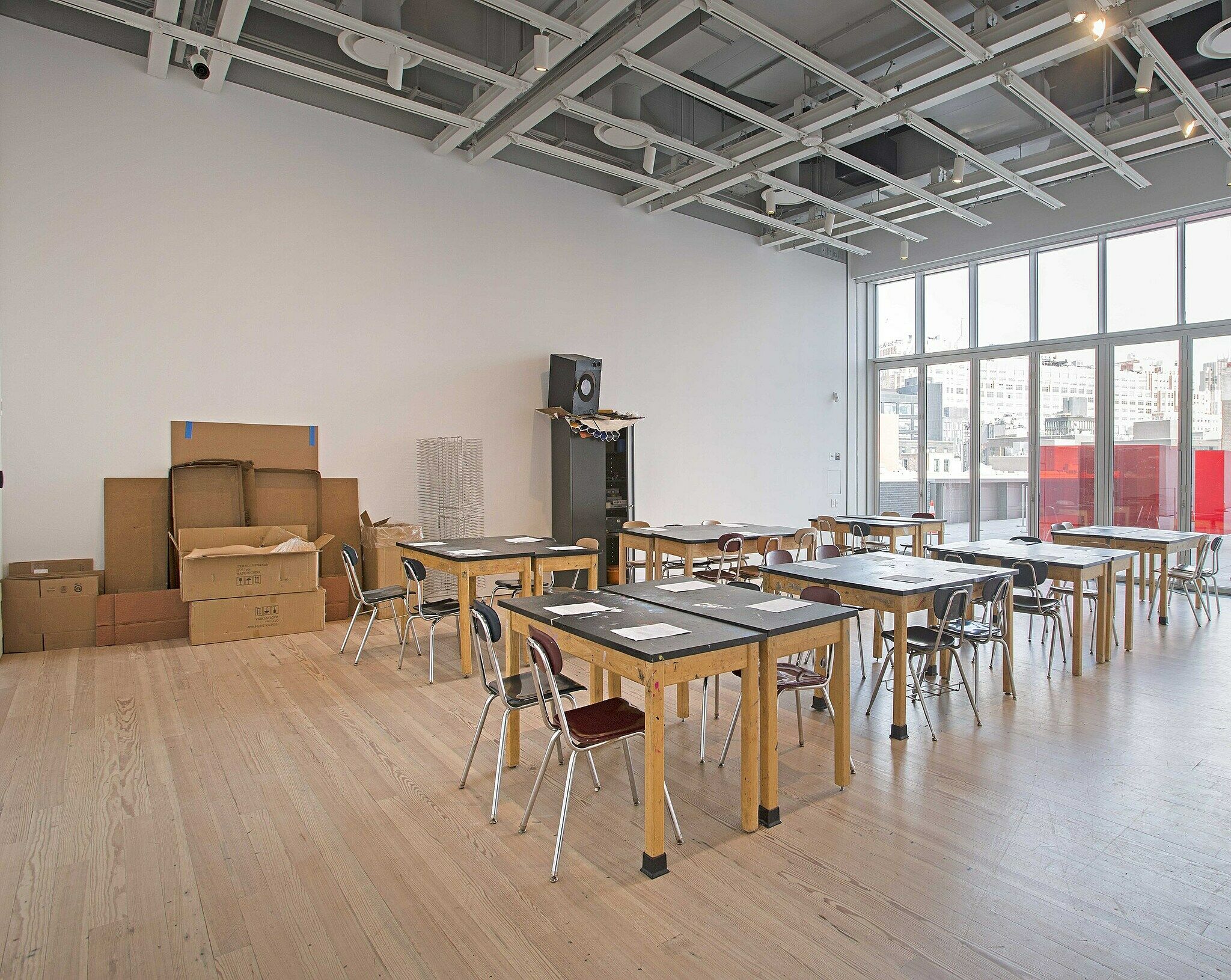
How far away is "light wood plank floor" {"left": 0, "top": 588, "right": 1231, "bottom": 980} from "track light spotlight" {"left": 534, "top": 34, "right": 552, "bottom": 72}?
446 cm

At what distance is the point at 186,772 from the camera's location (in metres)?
3.55

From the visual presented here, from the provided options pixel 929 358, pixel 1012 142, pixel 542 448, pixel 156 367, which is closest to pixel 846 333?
pixel 929 358

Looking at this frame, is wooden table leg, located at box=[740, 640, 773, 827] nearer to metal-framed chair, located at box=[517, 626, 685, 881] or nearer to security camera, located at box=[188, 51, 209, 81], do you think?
metal-framed chair, located at box=[517, 626, 685, 881]

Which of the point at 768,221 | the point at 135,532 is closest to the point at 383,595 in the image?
the point at 135,532

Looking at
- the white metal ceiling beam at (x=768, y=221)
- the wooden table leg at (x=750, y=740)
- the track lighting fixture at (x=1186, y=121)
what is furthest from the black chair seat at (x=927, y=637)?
the white metal ceiling beam at (x=768, y=221)

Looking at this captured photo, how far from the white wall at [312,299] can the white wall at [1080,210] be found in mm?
2740

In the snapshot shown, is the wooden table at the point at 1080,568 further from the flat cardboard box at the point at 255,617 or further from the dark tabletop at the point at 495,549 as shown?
the flat cardboard box at the point at 255,617

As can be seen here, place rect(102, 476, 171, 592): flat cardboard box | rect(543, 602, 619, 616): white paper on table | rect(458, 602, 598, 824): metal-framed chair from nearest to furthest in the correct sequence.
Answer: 1. rect(458, 602, 598, 824): metal-framed chair
2. rect(543, 602, 619, 616): white paper on table
3. rect(102, 476, 171, 592): flat cardboard box

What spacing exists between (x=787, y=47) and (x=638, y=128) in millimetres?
1697

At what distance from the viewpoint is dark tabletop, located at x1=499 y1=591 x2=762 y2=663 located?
9.15 ft

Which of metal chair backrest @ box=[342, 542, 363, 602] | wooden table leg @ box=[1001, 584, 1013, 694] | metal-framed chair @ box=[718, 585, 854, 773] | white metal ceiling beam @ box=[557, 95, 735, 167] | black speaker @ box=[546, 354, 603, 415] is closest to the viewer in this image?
metal-framed chair @ box=[718, 585, 854, 773]

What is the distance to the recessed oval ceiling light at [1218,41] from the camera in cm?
504

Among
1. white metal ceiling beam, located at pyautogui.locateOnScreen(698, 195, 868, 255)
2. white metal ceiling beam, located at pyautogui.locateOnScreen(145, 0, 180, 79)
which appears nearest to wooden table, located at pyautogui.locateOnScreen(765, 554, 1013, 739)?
white metal ceiling beam, located at pyautogui.locateOnScreen(698, 195, 868, 255)

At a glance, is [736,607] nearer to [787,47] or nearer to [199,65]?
[787,47]
